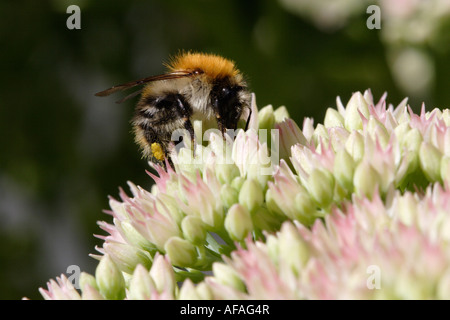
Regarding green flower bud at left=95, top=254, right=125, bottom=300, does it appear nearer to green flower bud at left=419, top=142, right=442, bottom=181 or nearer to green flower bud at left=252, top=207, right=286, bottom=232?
green flower bud at left=252, top=207, right=286, bottom=232

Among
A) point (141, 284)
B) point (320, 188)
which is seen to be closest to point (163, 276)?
point (141, 284)

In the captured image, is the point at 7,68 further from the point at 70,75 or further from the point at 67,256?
the point at 67,256

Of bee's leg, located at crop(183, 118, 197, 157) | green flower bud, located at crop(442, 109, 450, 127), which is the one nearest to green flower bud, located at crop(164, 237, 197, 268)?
bee's leg, located at crop(183, 118, 197, 157)

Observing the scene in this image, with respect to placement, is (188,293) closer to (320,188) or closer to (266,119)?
(320,188)

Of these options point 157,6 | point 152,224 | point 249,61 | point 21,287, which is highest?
point 157,6

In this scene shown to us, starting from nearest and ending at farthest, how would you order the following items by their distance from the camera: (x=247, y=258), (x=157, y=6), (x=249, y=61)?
1. (x=247, y=258)
2. (x=249, y=61)
3. (x=157, y=6)
